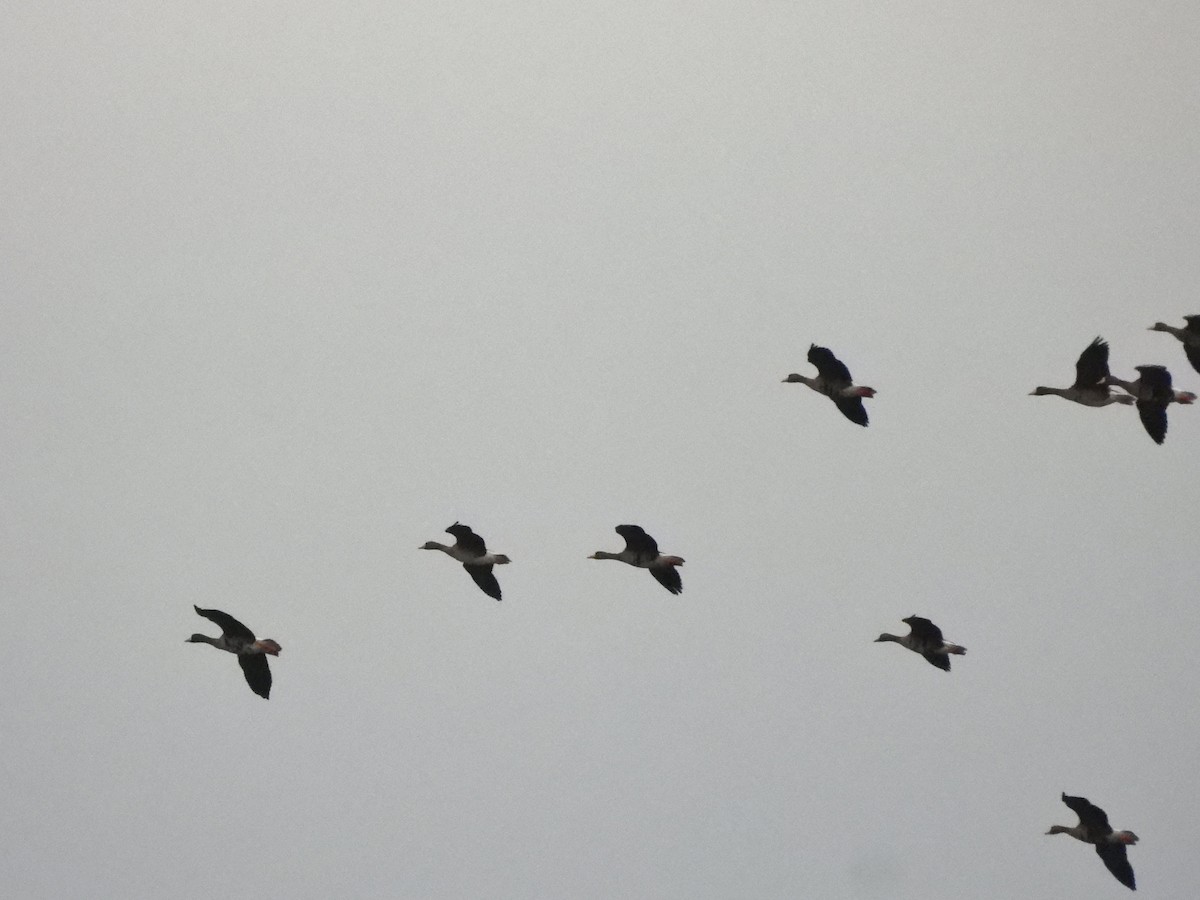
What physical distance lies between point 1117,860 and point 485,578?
10.9 meters

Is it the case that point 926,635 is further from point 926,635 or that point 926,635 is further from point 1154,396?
point 1154,396

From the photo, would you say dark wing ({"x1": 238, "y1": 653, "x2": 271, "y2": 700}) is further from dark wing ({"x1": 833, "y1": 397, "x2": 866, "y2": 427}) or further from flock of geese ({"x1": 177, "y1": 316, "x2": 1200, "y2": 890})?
dark wing ({"x1": 833, "y1": 397, "x2": 866, "y2": 427})

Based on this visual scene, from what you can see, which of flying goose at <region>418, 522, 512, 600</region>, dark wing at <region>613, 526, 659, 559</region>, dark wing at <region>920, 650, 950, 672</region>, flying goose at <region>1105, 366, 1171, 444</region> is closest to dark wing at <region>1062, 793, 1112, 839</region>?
dark wing at <region>920, 650, 950, 672</region>

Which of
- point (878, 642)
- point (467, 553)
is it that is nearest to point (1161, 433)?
point (878, 642)

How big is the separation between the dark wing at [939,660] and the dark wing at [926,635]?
0.05 meters

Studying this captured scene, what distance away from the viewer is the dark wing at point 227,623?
1388 inches

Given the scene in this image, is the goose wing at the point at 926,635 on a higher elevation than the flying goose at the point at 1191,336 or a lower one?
lower

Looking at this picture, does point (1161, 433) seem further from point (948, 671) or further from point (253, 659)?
→ point (253, 659)

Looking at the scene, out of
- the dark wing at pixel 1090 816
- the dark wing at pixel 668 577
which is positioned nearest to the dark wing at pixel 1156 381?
the dark wing at pixel 1090 816

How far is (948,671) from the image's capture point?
123ft

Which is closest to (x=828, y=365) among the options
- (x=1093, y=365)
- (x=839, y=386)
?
(x=839, y=386)

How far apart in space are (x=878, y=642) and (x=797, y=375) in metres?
5.42

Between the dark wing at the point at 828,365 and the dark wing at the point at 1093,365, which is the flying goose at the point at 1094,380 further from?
the dark wing at the point at 828,365

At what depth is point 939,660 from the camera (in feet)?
123
